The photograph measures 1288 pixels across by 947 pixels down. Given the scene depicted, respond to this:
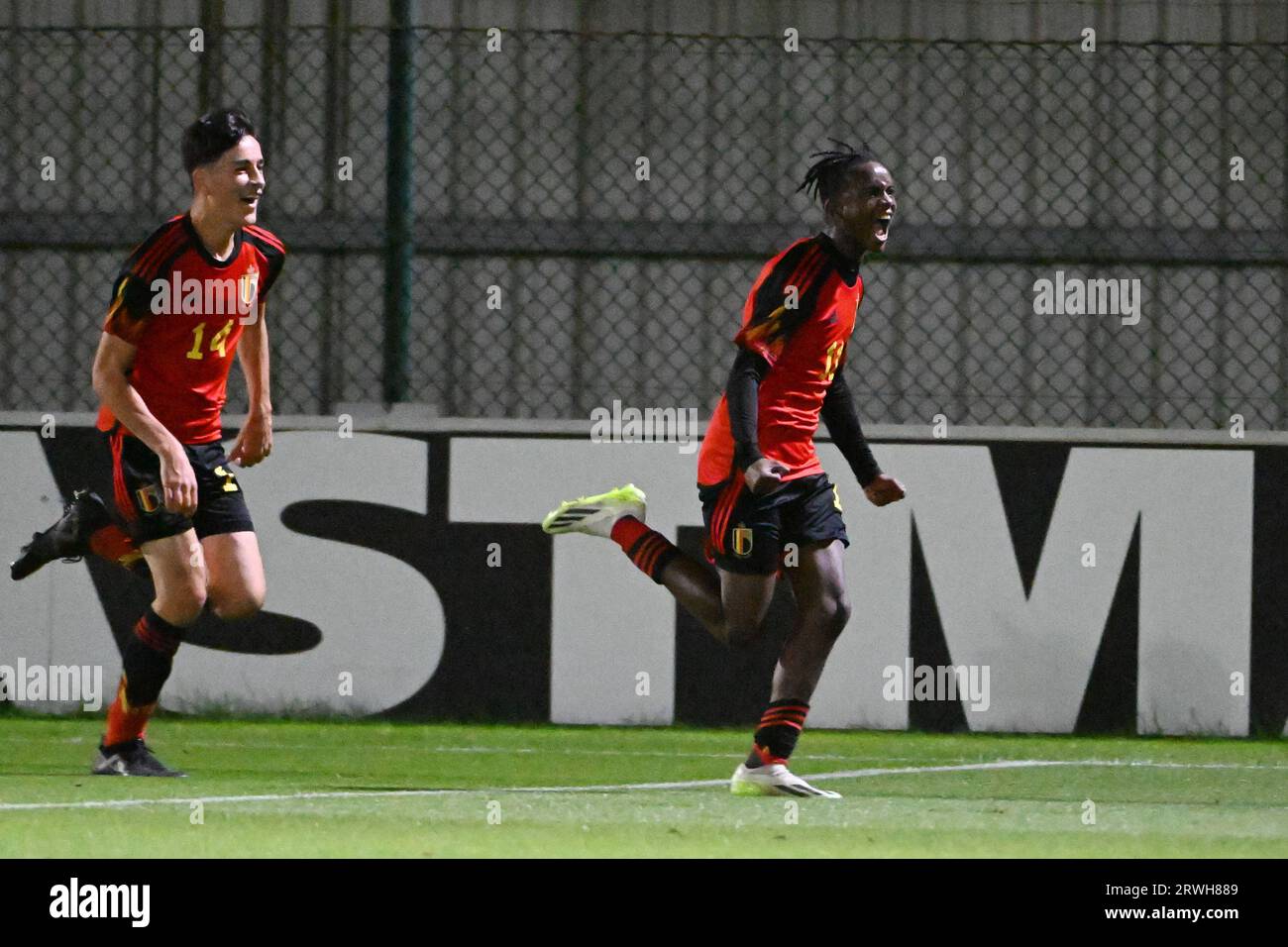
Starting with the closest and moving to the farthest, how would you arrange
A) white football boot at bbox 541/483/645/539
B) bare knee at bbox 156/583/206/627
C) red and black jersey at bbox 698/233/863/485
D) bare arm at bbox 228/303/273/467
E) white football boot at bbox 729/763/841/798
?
1. white football boot at bbox 729/763/841/798
2. red and black jersey at bbox 698/233/863/485
3. bare knee at bbox 156/583/206/627
4. bare arm at bbox 228/303/273/467
5. white football boot at bbox 541/483/645/539

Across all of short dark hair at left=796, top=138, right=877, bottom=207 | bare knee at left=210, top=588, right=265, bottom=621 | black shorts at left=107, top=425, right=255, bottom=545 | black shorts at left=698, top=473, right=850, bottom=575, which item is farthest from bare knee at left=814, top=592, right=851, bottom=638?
black shorts at left=107, top=425, right=255, bottom=545

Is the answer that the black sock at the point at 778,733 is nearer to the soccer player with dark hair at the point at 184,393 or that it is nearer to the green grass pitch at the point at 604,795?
the green grass pitch at the point at 604,795

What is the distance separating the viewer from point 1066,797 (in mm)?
7043

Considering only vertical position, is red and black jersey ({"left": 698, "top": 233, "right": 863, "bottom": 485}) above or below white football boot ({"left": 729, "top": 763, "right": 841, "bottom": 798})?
above

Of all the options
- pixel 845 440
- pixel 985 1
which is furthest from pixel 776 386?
pixel 985 1

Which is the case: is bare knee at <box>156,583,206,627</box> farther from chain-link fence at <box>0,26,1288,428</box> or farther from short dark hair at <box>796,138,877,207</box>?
chain-link fence at <box>0,26,1288,428</box>

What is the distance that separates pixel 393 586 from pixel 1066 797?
3.42m

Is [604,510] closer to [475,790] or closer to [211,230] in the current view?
[475,790]

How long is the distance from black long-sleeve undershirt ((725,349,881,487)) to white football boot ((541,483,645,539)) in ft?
2.61

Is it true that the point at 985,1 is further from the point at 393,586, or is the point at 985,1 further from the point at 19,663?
the point at 19,663

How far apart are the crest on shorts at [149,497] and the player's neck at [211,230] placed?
0.77 meters

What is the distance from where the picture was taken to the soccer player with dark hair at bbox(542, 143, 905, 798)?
6.79m

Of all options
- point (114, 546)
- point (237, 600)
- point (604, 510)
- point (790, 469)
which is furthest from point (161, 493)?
point (790, 469)

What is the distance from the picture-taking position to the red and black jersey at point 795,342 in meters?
6.86
